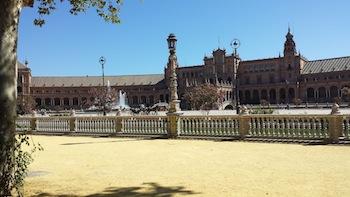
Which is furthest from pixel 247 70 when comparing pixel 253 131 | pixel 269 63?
pixel 253 131

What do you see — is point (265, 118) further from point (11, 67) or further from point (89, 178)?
point (11, 67)

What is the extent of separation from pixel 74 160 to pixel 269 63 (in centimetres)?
10487

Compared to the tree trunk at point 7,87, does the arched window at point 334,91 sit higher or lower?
higher

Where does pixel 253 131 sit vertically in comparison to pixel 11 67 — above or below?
below

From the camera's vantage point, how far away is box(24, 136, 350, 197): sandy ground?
7004 millimetres

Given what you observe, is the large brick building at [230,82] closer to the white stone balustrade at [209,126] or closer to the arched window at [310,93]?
the arched window at [310,93]

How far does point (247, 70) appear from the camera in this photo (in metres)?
115

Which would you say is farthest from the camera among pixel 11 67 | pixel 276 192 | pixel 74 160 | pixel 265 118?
pixel 265 118

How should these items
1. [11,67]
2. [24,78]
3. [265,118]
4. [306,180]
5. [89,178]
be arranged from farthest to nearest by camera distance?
[24,78] < [265,118] < [89,178] < [306,180] < [11,67]

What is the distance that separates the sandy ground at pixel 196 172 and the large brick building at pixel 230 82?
71.5 meters

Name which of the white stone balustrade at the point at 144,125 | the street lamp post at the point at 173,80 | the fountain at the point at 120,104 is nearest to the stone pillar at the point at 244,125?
the street lamp post at the point at 173,80

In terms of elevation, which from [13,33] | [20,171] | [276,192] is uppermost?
[13,33]

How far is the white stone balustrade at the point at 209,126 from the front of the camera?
55.3 ft

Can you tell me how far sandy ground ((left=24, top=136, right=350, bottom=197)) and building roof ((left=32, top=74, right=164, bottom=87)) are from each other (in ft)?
371
